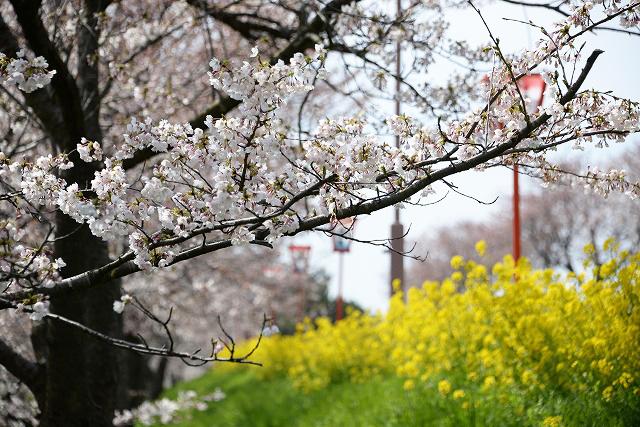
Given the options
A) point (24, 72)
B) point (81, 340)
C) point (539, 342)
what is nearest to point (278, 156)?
point (24, 72)

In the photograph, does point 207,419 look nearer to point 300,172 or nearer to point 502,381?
point 502,381

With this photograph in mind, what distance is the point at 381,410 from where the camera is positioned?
7.09 metres

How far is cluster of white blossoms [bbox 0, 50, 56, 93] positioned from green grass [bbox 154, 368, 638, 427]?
3488 millimetres

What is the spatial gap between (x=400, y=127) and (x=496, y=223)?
31.4m

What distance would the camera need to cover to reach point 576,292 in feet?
18.3

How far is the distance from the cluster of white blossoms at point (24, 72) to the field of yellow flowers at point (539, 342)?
3374mm

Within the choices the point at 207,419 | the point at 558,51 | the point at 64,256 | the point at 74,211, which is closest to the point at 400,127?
the point at 558,51

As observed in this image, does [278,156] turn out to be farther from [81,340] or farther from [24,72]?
[81,340]

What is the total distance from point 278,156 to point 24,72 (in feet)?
3.85

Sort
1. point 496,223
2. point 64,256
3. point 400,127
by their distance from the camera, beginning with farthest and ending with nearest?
point 496,223 → point 64,256 → point 400,127

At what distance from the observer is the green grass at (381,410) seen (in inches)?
185

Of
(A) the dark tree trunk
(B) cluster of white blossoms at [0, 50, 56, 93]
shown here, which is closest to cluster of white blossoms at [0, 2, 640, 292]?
(B) cluster of white blossoms at [0, 50, 56, 93]

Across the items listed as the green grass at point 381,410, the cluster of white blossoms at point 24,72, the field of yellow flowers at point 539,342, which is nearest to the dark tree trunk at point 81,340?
the cluster of white blossoms at point 24,72

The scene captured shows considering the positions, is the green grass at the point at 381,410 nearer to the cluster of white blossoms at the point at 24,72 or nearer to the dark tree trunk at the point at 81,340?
the dark tree trunk at the point at 81,340
